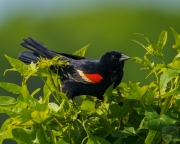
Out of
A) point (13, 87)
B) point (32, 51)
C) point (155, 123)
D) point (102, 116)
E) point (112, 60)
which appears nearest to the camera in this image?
point (155, 123)

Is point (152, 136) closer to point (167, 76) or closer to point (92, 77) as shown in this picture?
point (167, 76)

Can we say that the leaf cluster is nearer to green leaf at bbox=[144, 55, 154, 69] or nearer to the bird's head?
green leaf at bbox=[144, 55, 154, 69]

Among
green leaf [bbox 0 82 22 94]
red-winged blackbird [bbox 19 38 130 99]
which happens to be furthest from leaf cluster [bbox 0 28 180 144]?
red-winged blackbird [bbox 19 38 130 99]

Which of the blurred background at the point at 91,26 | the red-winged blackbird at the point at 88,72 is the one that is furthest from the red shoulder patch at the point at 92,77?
the blurred background at the point at 91,26

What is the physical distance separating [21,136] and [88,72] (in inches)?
62.4

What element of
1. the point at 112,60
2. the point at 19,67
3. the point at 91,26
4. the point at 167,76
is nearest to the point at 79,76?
the point at 112,60

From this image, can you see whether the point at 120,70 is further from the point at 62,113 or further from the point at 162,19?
the point at 162,19

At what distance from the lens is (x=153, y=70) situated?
2971mm

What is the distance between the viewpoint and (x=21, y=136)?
290 cm

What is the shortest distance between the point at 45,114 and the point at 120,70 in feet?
5.74

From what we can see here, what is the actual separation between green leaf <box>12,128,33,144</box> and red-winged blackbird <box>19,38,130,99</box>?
4.24 ft

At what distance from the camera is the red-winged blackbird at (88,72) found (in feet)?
14.1

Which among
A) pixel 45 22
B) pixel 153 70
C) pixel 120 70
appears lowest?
pixel 45 22

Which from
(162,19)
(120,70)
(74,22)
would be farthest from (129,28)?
(120,70)
